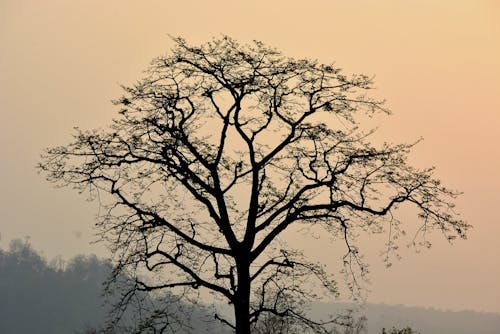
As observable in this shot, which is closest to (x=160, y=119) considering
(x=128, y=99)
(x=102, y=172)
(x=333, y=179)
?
(x=128, y=99)

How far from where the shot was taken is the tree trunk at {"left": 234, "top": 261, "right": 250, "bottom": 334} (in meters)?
16.8

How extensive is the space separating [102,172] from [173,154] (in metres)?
2.07

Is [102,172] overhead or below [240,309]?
overhead

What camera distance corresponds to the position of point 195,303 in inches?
687

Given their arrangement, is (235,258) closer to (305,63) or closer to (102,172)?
(102,172)

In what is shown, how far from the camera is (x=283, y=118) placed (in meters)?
18.2

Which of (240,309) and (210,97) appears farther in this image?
(210,97)

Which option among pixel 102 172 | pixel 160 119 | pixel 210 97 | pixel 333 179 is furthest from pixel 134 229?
pixel 333 179

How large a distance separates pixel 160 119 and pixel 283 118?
353cm

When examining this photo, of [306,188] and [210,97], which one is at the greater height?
[210,97]

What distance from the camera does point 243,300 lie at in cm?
1698

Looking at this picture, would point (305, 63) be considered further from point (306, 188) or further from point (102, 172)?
point (102, 172)

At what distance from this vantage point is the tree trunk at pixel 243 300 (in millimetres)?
Result: 16828

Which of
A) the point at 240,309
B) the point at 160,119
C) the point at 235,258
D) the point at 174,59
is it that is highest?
the point at 174,59
